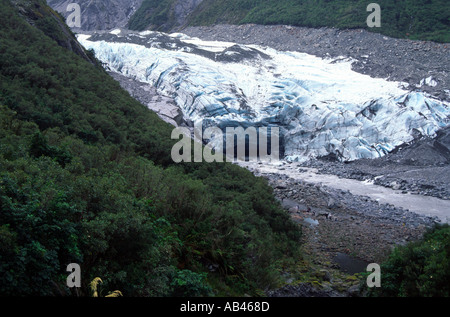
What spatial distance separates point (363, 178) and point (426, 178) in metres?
2.77

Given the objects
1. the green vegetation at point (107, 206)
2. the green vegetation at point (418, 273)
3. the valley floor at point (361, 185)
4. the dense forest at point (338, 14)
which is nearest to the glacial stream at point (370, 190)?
the valley floor at point (361, 185)

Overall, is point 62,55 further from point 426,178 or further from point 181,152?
point 426,178

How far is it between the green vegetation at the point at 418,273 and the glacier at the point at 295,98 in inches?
608

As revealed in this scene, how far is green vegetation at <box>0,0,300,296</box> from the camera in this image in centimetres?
392

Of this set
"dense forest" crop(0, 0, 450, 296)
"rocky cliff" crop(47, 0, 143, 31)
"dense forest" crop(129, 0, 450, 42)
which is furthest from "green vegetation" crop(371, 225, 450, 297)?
"rocky cliff" crop(47, 0, 143, 31)

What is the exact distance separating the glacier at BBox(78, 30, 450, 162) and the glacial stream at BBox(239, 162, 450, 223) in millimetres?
2315

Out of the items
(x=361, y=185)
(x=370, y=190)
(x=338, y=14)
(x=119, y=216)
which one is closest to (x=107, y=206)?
(x=119, y=216)

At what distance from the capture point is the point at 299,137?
23.1 meters

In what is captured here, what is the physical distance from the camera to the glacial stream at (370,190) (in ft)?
46.5

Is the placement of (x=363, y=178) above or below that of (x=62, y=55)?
below

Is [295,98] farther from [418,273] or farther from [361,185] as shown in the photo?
[418,273]

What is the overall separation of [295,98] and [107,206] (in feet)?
69.3
